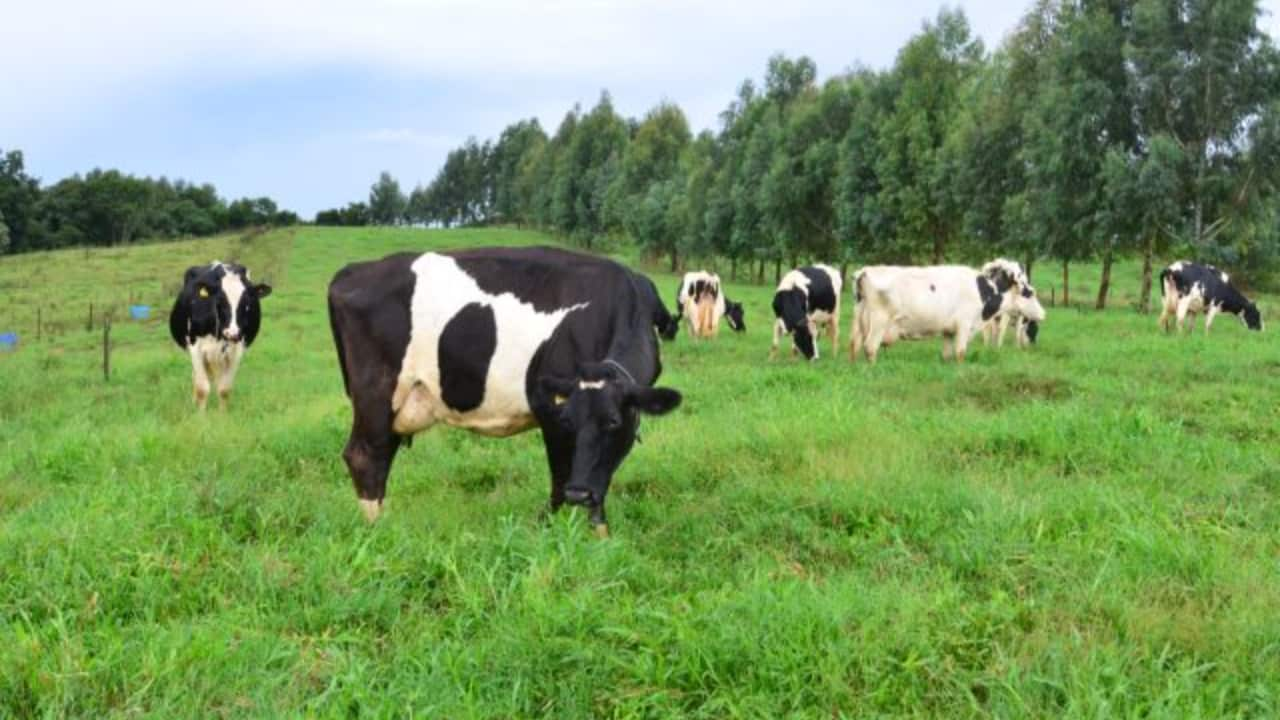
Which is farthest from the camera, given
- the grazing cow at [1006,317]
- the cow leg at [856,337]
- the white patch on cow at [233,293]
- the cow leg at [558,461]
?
the grazing cow at [1006,317]

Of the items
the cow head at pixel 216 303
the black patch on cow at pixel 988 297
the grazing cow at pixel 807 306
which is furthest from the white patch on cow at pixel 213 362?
the black patch on cow at pixel 988 297

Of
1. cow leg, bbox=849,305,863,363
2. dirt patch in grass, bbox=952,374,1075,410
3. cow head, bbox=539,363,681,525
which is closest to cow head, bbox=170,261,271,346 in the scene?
cow head, bbox=539,363,681,525

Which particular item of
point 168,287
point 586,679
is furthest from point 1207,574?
point 168,287

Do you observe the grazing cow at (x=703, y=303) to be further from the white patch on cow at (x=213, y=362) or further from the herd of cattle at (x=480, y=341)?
the herd of cattle at (x=480, y=341)

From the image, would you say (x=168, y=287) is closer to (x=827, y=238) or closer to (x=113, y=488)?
(x=827, y=238)

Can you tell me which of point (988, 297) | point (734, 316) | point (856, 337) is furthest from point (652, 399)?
point (734, 316)

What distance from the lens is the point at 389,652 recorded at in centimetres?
432

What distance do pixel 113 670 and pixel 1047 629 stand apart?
13.5 ft

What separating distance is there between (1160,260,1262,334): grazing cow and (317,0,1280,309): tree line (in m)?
6.58

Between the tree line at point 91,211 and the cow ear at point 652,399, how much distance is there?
95224 millimetres

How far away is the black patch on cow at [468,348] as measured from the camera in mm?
6480

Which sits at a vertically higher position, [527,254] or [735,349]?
[527,254]

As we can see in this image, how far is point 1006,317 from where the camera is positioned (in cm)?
1959

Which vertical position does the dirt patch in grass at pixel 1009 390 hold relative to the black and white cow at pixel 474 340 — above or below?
below
